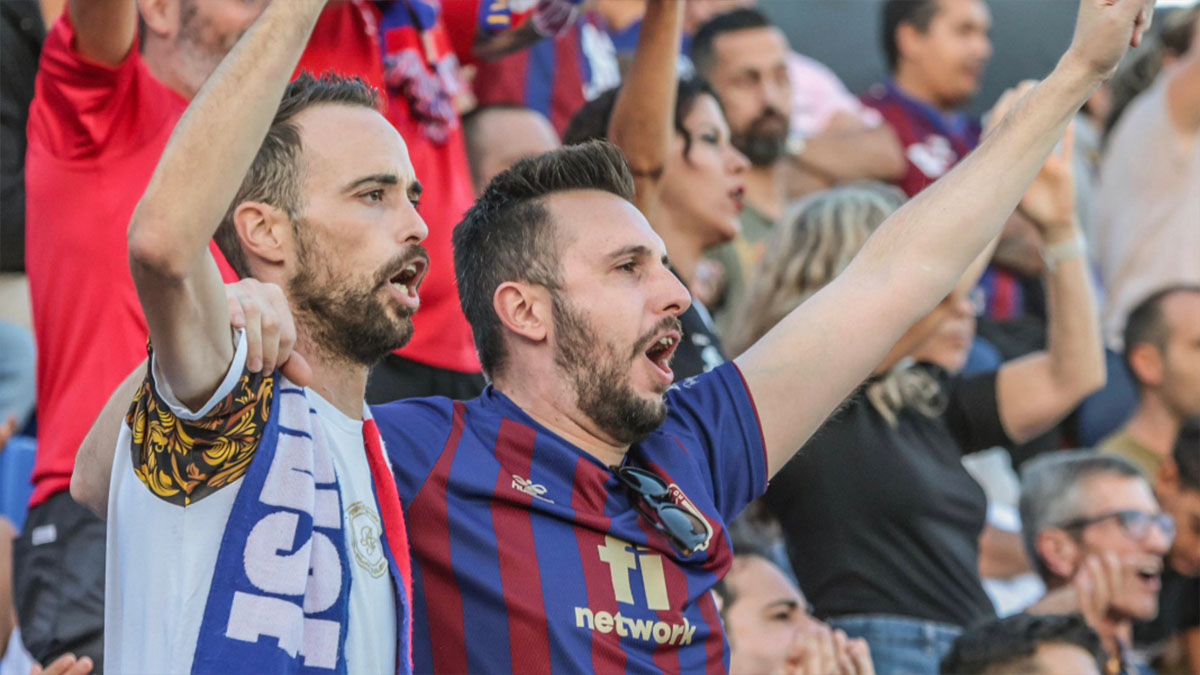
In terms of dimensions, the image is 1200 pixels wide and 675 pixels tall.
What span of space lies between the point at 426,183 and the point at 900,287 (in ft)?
4.58

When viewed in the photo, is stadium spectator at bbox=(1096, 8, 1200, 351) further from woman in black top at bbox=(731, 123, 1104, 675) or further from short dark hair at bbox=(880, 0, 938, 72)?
woman in black top at bbox=(731, 123, 1104, 675)

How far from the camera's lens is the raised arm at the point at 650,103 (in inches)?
148

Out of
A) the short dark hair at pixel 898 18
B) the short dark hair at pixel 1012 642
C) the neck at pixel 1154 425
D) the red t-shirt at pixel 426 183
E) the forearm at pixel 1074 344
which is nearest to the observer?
the red t-shirt at pixel 426 183

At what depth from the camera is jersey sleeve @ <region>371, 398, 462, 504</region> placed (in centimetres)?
256

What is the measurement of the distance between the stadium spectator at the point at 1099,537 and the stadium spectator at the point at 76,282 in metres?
2.58

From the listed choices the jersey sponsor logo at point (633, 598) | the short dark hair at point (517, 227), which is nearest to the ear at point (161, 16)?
the short dark hair at point (517, 227)

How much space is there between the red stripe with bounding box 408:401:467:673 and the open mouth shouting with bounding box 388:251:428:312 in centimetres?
29

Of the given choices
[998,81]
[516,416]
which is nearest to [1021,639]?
[516,416]

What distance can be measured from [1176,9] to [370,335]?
18.2 feet

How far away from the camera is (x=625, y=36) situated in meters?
6.66

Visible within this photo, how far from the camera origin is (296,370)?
2.27m

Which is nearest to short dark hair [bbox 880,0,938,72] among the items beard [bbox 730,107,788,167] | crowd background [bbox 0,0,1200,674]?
crowd background [bbox 0,0,1200,674]

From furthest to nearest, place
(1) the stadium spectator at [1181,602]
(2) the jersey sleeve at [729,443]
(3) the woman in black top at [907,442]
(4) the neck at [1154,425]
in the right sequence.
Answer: (4) the neck at [1154,425] → (1) the stadium spectator at [1181,602] → (3) the woman in black top at [907,442] → (2) the jersey sleeve at [729,443]

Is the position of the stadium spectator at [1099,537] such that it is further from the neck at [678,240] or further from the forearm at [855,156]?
the forearm at [855,156]
